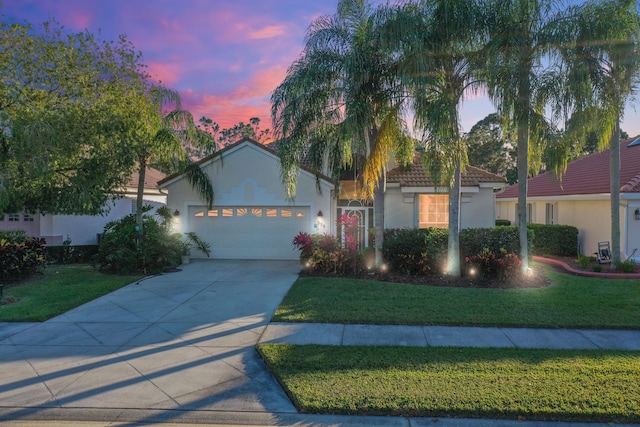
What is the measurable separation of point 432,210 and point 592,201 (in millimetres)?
6270

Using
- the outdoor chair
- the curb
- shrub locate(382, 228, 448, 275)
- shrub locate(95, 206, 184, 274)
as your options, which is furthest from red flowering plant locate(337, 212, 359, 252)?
the outdoor chair

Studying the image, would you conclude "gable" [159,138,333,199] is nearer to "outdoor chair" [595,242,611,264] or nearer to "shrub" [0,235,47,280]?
"shrub" [0,235,47,280]

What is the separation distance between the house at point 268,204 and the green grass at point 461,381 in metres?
8.25

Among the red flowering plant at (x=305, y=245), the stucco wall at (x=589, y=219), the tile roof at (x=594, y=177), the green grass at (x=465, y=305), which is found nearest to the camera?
the green grass at (x=465, y=305)

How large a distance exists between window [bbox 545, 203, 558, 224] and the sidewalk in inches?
484

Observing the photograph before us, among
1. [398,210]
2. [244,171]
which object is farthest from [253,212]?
[398,210]

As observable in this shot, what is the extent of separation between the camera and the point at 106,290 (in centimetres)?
912

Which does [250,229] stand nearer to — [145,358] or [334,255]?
[334,255]

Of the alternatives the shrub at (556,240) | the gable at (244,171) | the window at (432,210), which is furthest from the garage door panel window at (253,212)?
the shrub at (556,240)

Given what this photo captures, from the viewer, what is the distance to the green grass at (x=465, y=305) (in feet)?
21.6

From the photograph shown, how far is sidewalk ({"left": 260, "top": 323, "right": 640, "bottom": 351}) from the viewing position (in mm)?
5598

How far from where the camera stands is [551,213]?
57.8 ft

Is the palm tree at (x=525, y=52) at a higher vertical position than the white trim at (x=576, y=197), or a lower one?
higher

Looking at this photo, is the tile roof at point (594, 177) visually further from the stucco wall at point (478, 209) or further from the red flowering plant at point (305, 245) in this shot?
the red flowering plant at point (305, 245)
